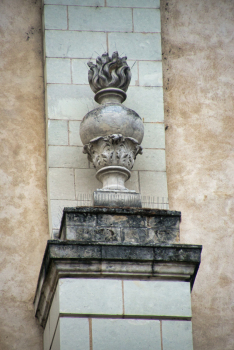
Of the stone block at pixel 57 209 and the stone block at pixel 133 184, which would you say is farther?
the stone block at pixel 133 184

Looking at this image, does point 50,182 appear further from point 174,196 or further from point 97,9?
point 97,9

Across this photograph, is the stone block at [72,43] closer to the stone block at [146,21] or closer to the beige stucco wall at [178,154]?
the beige stucco wall at [178,154]

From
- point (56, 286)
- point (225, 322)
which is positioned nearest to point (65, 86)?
point (56, 286)

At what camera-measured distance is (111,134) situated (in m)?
7.82

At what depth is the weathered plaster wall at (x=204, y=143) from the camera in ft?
27.4

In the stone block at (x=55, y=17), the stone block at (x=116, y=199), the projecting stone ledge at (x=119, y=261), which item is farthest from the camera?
the stone block at (x=55, y=17)

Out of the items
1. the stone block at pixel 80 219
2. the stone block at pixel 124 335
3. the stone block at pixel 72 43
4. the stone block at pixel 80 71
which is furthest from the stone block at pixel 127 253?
the stone block at pixel 72 43

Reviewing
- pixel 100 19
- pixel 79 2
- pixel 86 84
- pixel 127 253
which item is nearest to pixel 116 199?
pixel 127 253

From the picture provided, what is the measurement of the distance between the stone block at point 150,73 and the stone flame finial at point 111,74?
1.03m

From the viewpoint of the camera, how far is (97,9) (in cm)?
955

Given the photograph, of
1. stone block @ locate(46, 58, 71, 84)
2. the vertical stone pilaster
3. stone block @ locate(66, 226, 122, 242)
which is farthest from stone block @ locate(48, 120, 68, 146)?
stone block @ locate(66, 226, 122, 242)

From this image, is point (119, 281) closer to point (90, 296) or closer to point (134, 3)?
point (90, 296)

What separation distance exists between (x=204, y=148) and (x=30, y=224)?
2548 mm

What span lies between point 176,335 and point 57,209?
223 centimetres
